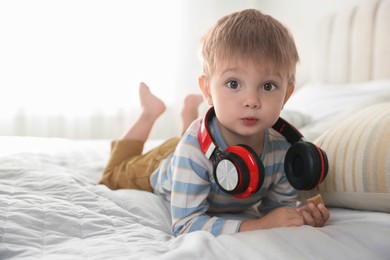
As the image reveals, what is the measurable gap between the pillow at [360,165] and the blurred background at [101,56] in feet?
6.32

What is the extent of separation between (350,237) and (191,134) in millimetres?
408

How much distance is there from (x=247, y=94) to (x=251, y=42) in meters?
0.11

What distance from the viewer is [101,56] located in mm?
3195

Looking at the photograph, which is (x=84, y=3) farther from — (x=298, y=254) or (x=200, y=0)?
(x=298, y=254)

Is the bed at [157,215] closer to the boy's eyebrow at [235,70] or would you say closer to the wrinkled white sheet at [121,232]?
the wrinkled white sheet at [121,232]

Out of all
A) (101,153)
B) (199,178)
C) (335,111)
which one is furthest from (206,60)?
(335,111)

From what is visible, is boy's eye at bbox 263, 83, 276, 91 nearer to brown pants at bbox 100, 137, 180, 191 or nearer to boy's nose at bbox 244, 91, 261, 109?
boy's nose at bbox 244, 91, 261, 109

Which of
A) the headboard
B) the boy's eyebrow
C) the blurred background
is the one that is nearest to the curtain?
the blurred background

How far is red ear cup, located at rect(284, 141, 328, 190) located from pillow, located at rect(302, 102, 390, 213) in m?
0.11

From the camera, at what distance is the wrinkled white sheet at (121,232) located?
764mm

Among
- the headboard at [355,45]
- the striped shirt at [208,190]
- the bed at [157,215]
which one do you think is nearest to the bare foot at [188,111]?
the bed at [157,215]

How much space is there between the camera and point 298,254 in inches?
29.4

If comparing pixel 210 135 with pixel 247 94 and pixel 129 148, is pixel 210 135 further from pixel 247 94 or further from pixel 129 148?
pixel 129 148

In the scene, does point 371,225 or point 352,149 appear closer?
point 371,225
